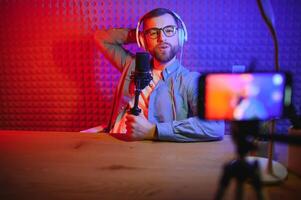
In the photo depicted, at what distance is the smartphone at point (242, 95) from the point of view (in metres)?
0.50

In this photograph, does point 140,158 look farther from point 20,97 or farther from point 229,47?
point 20,97

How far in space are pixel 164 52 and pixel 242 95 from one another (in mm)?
1220

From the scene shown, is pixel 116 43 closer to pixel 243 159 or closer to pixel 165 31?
pixel 165 31

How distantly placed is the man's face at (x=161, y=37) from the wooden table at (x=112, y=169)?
26.2 inches

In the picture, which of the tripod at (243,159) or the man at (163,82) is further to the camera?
the man at (163,82)

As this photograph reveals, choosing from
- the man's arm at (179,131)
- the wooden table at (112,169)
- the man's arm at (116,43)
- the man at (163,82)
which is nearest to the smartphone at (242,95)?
the wooden table at (112,169)

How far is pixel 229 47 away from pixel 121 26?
2.50 ft

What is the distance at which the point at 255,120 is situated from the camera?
485 millimetres

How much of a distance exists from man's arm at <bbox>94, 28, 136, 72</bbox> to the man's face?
0.97ft

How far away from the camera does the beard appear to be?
1.68 metres

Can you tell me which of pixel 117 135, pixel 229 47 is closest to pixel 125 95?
pixel 117 135

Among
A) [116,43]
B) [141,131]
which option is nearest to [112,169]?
[141,131]

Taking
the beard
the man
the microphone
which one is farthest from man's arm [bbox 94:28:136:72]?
the microphone

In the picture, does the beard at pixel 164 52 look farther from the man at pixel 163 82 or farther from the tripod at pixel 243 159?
the tripod at pixel 243 159
